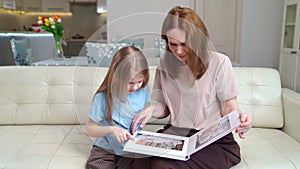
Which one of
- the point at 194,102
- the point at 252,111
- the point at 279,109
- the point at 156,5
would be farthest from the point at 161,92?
the point at 156,5

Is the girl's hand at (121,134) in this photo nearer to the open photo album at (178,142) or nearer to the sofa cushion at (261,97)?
the open photo album at (178,142)

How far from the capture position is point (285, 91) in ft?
5.34

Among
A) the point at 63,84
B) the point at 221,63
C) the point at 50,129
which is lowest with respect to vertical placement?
the point at 50,129

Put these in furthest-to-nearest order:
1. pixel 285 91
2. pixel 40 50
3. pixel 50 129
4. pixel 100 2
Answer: pixel 100 2 → pixel 40 50 → pixel 285 91 → pixel 50 129

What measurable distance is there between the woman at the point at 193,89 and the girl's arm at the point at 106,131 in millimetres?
115

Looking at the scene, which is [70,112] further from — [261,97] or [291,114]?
[291,114]

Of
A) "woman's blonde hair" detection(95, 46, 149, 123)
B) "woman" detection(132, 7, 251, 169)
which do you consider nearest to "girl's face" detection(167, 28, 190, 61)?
"woman" detection(132, 7, 251, 169)

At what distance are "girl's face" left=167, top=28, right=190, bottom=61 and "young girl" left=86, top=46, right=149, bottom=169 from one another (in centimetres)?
12

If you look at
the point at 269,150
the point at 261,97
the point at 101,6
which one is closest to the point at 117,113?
the point at 269,150

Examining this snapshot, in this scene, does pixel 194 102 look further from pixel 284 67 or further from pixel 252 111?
pixel 284 67

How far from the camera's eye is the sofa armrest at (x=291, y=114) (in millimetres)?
1403

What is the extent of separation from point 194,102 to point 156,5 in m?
3.19

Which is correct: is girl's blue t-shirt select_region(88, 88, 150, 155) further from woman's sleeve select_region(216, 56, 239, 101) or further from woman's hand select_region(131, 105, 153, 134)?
woman's sleeve select_region(216, 56, 239, 101)

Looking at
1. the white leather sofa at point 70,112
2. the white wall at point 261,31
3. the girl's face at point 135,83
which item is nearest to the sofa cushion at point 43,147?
the white leather sofa at point 70,112
